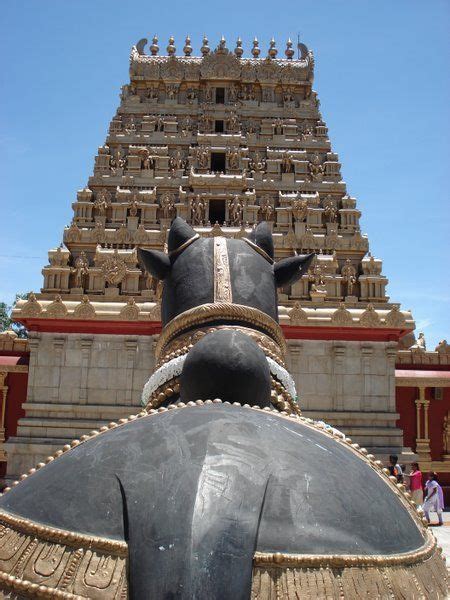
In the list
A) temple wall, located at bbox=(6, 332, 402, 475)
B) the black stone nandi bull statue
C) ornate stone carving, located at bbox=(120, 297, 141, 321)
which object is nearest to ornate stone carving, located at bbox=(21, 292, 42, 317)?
temple wall, located at bbox=(6, 332, 402, 475)

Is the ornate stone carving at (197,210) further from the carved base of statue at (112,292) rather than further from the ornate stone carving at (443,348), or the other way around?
the ornate stone carving at (443,348)

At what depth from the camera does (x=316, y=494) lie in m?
1.83

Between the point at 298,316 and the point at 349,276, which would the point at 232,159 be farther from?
the point at 298,316

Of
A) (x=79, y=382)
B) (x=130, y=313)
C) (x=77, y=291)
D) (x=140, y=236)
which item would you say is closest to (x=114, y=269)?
(x=77, y=291)

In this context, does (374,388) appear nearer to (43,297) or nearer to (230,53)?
(43,297)

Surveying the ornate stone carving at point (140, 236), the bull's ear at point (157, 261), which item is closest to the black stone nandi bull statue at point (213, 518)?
the bull's ear at point (157, 261)

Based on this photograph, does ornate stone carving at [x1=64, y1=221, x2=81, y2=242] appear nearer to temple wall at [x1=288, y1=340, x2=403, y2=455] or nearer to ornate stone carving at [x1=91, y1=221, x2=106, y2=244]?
ornate stone carving at [x1=91, y1=221, x2=106, y2=244]

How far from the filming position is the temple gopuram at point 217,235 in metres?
17.7

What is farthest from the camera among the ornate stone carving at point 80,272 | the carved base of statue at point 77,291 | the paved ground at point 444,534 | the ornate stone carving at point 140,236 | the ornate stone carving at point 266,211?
the ornate stone carving at point 266,211

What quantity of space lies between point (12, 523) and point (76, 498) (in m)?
0.25

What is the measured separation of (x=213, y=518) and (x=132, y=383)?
1629 centimetres

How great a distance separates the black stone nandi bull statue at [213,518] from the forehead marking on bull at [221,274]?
1.02 metres

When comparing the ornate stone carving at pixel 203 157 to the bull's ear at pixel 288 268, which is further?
the ornate stone carving at pixel 203 157

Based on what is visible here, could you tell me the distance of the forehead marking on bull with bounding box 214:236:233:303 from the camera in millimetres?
3297
